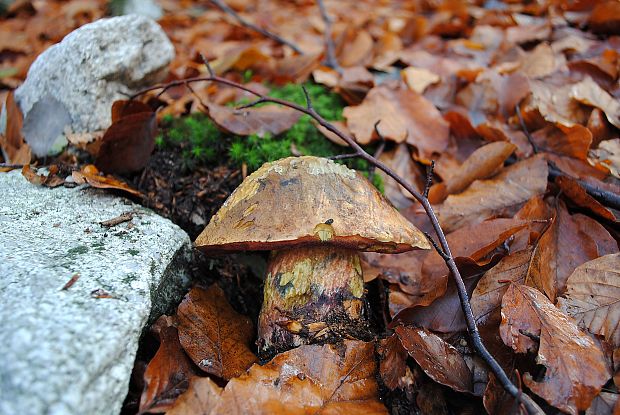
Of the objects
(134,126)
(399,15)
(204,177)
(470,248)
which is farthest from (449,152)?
(399,15)

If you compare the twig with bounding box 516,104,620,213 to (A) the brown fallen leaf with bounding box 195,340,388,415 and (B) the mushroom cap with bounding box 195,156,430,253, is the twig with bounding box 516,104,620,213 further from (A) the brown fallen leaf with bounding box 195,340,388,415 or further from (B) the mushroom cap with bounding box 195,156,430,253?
(A) the brown fallen leaf with bounding box 195,340,388,415

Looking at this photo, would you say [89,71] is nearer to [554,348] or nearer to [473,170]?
[473,170]

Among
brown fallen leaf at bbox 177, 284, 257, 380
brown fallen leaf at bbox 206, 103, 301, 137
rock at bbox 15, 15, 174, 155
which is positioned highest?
rock at bbox 15, 15, 174, 155

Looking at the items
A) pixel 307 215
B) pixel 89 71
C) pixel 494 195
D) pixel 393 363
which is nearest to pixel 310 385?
pixel 393 363

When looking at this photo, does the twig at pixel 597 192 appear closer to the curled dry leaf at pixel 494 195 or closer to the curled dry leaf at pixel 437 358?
the curled dry leaf at pixel 494 195

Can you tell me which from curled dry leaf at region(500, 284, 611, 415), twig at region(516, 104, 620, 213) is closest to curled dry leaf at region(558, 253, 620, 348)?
curled dry leaf at region(500, 284, 611, 415)

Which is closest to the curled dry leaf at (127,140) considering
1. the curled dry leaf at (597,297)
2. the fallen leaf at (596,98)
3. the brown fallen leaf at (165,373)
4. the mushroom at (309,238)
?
the mushroom at (309,238)

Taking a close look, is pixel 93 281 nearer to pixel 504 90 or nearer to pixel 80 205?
pixel 80 205
